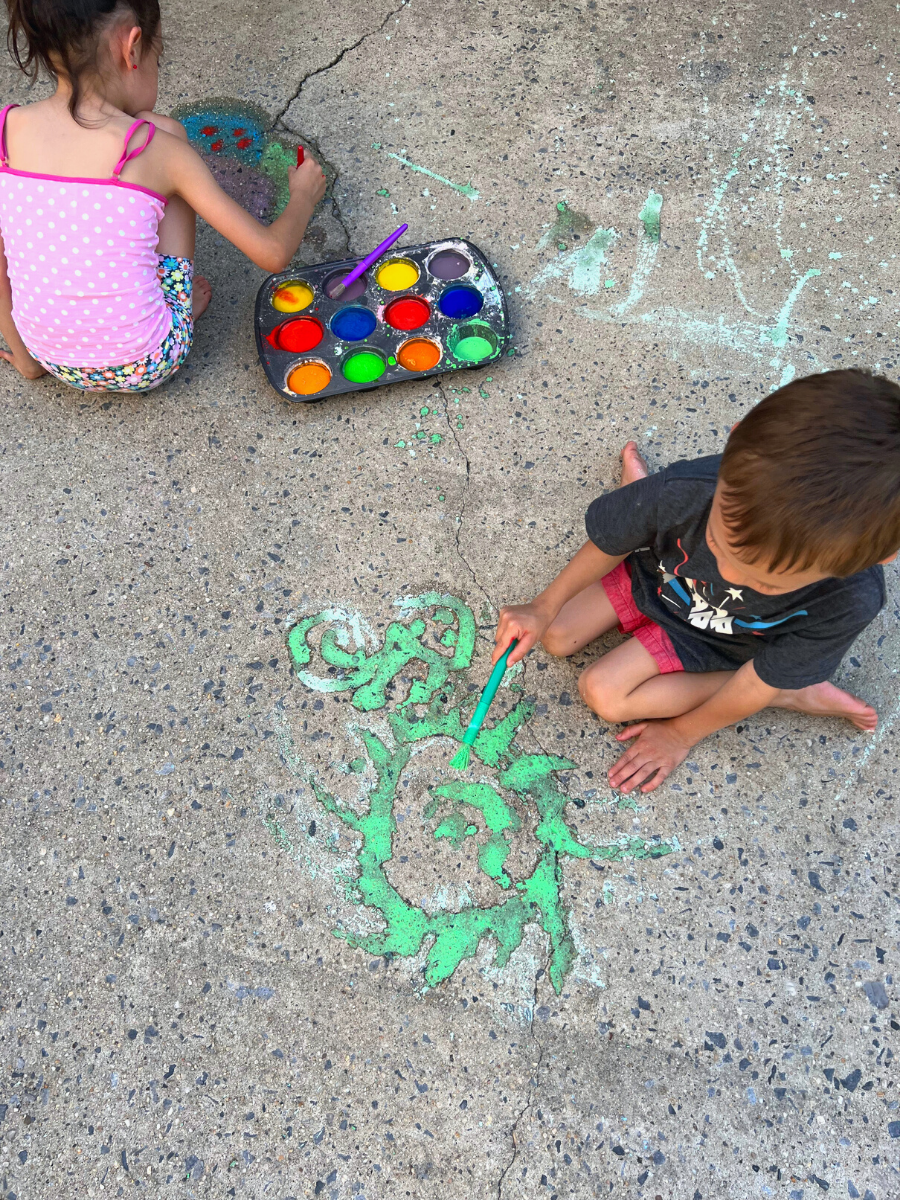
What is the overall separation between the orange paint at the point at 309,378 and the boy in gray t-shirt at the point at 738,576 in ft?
1.96

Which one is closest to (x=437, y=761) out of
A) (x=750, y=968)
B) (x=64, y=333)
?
(x=750, y=968)

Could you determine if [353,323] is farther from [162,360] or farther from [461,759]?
[461,759]

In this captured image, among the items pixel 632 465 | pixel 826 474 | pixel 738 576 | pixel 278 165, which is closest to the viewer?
pixel 826 474

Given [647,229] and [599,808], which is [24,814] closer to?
[599,808]

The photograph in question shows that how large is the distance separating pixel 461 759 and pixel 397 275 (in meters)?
1.02

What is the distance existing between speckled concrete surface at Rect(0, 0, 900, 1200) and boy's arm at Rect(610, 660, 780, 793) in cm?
4

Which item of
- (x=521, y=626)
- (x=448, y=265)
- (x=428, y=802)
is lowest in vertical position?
(x=428, y=802)

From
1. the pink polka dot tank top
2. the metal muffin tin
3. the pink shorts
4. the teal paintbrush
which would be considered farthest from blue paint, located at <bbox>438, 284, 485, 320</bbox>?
the teal paintbrush

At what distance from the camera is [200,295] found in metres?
1.79

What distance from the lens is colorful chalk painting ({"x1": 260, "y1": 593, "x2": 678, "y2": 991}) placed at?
1.26 metres

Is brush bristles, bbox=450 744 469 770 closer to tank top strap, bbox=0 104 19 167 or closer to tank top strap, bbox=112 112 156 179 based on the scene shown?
tank top strap, bbox=112 112 156 179

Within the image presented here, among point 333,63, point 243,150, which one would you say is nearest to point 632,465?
point 243,150

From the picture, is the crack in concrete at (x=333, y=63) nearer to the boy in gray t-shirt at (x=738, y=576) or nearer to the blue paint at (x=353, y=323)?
the blue paint at (x=353, y=323)

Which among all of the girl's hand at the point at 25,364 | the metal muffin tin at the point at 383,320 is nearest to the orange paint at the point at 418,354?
the metal muffin tin at the point at 383,320
